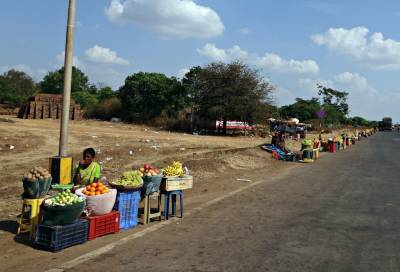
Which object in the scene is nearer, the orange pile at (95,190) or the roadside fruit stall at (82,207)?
the roadside fruit stall at (82,207)

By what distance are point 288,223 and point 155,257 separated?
3.40 m

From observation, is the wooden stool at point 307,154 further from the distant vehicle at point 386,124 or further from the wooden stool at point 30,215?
the distant vehicle at point 386,124

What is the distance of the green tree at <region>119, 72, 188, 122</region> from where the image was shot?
45531 mm

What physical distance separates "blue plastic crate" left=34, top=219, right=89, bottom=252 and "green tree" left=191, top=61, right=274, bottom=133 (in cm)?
3031

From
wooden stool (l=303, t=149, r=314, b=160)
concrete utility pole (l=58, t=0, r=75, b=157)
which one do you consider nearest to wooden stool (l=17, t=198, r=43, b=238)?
concrete utility pole (l=58, t=0, r=75, b=157)

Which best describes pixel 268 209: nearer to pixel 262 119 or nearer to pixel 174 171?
pixel 174 171

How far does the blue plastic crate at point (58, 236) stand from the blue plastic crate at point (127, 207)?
102 centimetres

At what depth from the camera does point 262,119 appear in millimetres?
38469

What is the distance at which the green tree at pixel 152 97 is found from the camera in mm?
45531

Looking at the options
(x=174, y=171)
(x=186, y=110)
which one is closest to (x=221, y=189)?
(x=174, y=171)

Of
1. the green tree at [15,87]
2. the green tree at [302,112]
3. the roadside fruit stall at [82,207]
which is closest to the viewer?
the roadside fruit stall at [82,207]

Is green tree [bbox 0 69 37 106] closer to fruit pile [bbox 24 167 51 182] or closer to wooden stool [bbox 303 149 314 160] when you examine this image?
wooden stool [bbox 303 149 314 160]

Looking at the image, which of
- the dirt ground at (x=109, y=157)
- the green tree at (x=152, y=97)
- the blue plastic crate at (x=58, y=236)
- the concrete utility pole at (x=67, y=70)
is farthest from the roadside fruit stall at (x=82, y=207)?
the green tree at (x=152, y=97)

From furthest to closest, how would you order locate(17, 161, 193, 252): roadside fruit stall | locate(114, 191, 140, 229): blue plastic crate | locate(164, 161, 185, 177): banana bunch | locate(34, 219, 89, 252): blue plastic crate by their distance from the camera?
1. locate(164, 161, 185, 177): banana bunch
2. locate(114, 191, 140, 229): blue plastic crate
3. locate(17, 161, 193, 252): roadside fruit stall
4. locate(34, 219, 89, 252): blue plastic crate
